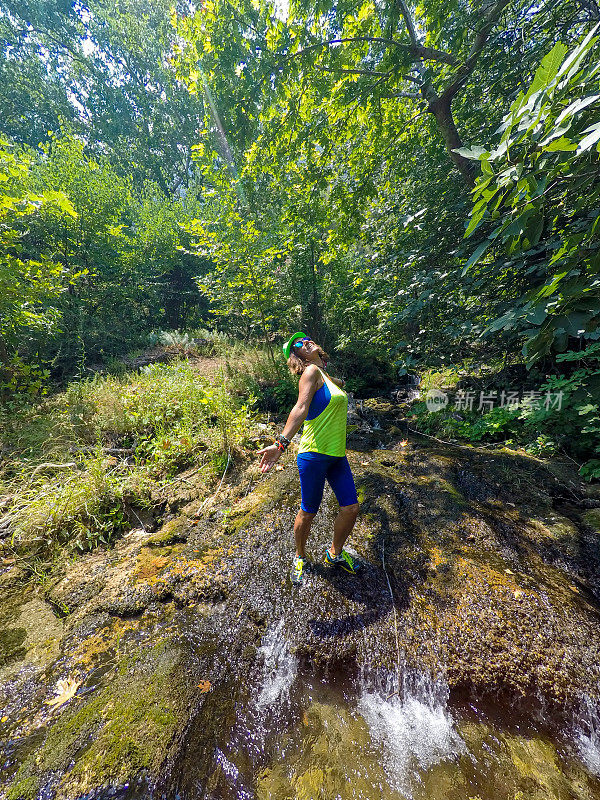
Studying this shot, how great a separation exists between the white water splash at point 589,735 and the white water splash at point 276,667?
1671 mm

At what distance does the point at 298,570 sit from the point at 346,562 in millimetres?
456

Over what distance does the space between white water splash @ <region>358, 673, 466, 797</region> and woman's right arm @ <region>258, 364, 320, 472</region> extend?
1.66m

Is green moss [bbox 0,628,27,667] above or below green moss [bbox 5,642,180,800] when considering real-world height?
above

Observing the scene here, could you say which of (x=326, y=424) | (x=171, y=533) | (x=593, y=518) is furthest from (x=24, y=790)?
(x=593, y=518)

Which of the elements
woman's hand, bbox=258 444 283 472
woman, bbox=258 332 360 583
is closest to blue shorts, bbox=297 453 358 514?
woman, bbox=258 332 360 583

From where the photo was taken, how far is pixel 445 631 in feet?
7.17

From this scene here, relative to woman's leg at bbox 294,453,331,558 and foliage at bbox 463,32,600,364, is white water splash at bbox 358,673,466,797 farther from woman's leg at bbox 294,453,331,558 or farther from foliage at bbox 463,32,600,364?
foliage at bbox 463,32,600,364

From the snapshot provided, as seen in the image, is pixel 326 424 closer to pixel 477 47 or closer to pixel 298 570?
pixel 298 570

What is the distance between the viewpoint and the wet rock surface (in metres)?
1.68

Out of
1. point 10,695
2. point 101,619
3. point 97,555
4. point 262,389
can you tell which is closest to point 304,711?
point 101,619

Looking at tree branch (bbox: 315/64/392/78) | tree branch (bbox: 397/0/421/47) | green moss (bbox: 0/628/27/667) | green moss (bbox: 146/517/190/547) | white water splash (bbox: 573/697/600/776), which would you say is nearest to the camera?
white water splash (bbox: 573/697/600/776)

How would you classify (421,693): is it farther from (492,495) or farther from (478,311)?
(478,311)

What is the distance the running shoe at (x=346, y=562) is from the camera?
272 centimetres

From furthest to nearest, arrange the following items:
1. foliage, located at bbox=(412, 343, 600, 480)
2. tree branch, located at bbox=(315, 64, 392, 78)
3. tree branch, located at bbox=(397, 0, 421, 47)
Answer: tree branch, located at bbox=(315, 64, 392, 78) → tree branch, located at bbox=(397, 0, 421, 47) → foliage, located at bbox=(412, 343, 600, 480)
